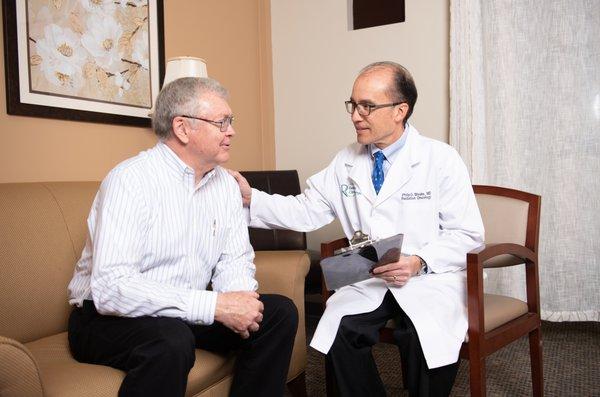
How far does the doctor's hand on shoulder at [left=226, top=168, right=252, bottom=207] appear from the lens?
190cm

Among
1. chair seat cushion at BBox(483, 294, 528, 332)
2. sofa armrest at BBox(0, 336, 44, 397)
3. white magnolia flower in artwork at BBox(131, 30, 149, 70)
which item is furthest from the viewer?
white magnolia flower in artwork at BBox(131, 30, 149, 70)

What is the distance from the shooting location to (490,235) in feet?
6.98

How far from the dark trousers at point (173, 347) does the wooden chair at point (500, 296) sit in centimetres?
31

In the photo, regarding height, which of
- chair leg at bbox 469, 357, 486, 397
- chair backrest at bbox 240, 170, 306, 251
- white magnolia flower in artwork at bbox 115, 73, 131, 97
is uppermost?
white magnolia flower in artwork at bbox 115, 73, 131, 97

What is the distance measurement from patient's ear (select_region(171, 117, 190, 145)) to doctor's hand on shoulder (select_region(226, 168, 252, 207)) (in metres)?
0.33

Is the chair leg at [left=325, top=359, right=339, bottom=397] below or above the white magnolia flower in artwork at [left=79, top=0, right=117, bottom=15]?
below

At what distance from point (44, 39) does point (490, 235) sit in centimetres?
198

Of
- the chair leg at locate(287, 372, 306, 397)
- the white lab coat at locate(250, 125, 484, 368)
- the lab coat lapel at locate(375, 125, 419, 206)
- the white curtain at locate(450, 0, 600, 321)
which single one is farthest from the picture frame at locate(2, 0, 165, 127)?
the white curtain at locate(450, 0, 600, 321)

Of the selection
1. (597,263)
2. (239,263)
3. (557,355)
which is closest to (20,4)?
(239,263)

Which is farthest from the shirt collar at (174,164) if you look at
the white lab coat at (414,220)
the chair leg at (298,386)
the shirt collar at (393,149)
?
the chair leg at (298,386)

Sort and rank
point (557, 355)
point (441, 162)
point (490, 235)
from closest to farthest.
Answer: point (441, 162) → point (490, 235) → point (557, 355)

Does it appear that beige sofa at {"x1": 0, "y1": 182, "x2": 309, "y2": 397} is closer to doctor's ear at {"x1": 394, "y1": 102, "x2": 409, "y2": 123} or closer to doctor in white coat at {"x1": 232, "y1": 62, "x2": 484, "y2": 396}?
doctor in white coat at {"x1": 232, "y1": 62, "x2": 484, "y2": 396}

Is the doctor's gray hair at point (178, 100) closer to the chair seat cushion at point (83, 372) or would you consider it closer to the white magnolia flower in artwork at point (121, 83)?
the chair seat cushion at point (83, 372)

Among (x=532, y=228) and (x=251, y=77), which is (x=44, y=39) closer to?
(x=251, y=77)
